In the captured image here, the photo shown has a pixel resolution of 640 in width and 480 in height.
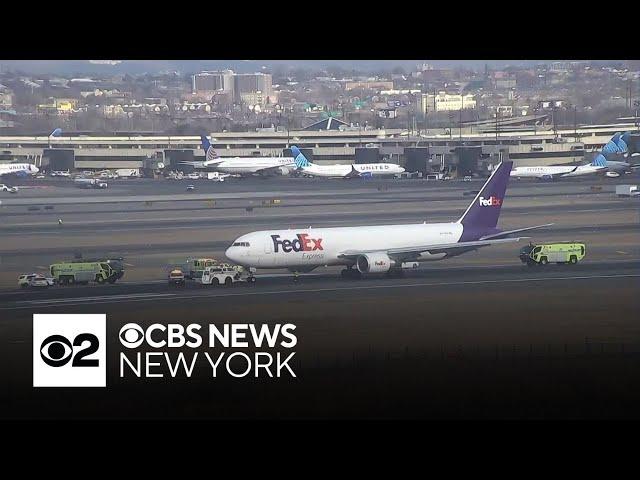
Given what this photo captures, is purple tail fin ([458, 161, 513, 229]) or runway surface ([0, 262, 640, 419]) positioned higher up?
purple tail fin ([458, 161, 513, 229])

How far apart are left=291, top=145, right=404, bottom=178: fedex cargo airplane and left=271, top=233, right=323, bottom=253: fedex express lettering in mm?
5225

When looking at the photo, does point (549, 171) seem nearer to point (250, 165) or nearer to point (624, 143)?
point (624, 143)

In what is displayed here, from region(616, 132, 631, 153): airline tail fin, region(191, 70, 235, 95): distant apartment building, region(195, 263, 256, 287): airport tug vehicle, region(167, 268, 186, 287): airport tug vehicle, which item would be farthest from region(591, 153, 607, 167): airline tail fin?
region(167, 268, 186, 287): airport tug vehicle

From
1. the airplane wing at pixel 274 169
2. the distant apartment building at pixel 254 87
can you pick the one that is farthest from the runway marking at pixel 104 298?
the airplane wing at pixel 274 169

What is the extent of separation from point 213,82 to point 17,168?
28.1ft

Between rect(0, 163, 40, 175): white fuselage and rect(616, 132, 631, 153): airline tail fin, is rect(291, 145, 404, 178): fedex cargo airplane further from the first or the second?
rect(0, 163, 40, 175): white fuselage

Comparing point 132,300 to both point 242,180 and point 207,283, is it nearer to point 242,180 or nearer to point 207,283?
point 207,283

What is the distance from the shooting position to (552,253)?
40.9 meters

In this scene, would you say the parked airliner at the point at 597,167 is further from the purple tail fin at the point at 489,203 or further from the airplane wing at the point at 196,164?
the airplane wing at the point at 196,164

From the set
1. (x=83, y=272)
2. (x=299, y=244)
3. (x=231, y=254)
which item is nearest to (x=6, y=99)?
(x=83, y=272)

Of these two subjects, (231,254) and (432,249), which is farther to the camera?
(432,249)

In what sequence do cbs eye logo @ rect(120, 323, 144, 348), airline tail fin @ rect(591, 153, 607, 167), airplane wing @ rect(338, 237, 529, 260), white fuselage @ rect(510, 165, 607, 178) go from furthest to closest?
white fuselage @ rect(510, 165, 607, 178)
airline tail fin @ rect(591, 153, 607, 167)
airplane wing @ rect(338, 237, 529, 260)
cbs eye logo @ rect(120, 323, 144, 348)

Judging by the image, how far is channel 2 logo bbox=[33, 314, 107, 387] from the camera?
26469mm

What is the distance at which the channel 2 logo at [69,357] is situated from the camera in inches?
1042
